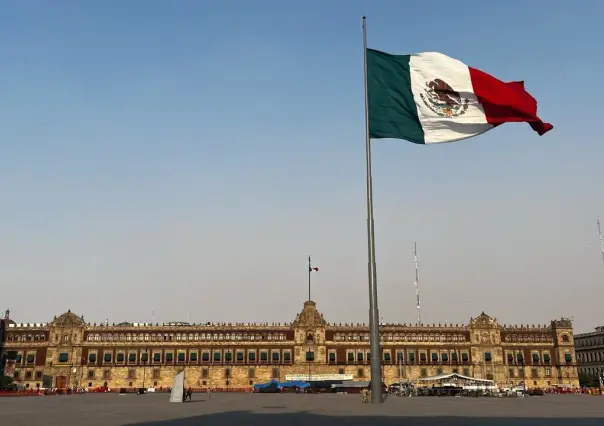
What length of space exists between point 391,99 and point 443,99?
2408 mm

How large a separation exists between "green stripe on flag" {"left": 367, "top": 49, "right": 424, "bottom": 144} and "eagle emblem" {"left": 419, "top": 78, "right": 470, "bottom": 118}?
30.2 inches

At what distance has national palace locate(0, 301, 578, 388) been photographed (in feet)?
307

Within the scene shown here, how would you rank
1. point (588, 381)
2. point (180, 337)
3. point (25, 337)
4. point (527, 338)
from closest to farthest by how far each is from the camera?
point (25, 337), point (180, 337), point (527, 338), point (588, 381)

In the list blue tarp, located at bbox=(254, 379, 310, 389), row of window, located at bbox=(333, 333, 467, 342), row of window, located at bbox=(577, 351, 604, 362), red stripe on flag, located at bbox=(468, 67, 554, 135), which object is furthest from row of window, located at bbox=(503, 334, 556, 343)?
red stripe on flag, located at bbox=(468, 67, 554, 135)

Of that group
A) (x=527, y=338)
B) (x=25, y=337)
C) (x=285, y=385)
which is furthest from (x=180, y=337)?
(x=527, y=338)

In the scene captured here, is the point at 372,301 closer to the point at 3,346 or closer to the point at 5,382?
the point at 5,382

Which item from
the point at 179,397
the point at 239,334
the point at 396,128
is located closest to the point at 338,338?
the point at 239,334

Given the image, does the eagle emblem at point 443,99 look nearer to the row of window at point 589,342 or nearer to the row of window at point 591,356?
the row of window at point 591,356

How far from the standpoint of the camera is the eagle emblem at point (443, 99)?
2519 cm

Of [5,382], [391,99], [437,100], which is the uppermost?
[391,99]

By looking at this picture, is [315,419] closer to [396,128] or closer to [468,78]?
[396,128]

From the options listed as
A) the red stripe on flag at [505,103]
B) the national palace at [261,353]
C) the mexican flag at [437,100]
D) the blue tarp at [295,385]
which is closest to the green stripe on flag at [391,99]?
the mexican flag at [437,100]

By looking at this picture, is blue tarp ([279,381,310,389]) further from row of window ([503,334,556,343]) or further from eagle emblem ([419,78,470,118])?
eagle emblem ([419,78,470,118])

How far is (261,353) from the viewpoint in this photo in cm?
9525
